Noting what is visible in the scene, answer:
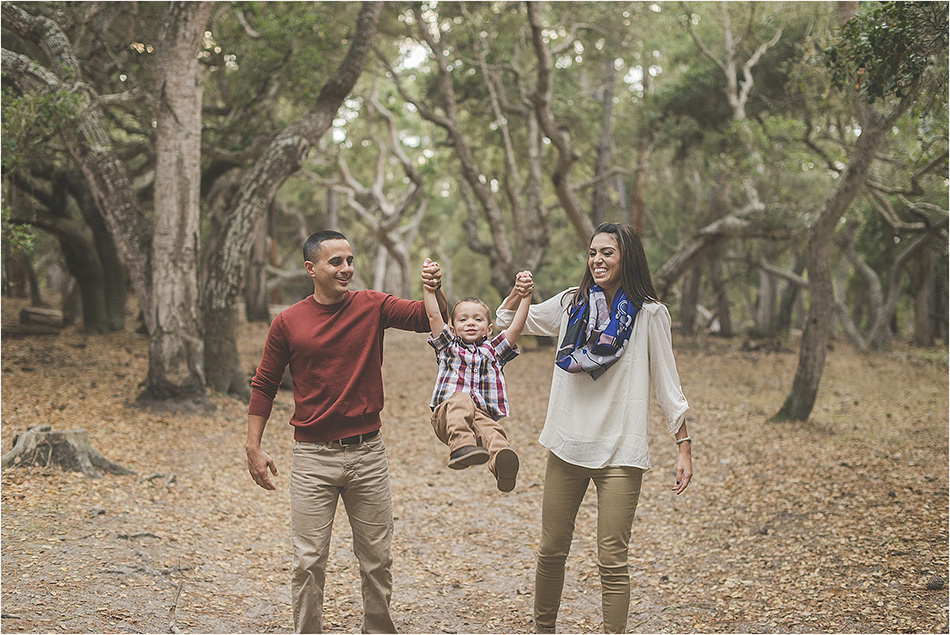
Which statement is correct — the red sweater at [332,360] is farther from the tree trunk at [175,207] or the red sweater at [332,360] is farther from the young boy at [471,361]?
the tree trunk at [175,207]

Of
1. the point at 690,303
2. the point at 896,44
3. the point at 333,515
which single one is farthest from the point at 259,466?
the point at 690,303

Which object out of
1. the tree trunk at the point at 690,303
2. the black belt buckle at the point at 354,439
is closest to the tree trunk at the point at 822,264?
the black belt buckle at the point at 354,439

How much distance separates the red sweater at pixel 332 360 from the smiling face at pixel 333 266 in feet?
0.40

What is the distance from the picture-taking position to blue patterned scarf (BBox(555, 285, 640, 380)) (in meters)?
3.39

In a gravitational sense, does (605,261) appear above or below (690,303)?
below

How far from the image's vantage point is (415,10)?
53.8ft

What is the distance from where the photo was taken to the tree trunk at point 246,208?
33.6 ft

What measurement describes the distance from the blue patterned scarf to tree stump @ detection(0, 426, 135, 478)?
16.3 ft

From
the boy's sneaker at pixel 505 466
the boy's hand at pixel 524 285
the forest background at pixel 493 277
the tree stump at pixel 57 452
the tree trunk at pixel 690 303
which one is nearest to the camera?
the boy's sneaker at pixel 505 466

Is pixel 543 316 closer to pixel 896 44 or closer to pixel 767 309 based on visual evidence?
pixel 896 44

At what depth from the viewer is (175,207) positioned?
9281 mm

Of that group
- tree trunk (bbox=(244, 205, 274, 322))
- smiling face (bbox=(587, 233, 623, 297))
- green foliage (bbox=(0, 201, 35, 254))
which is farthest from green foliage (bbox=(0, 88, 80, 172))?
tree trunk (bbox=(244, 205, 274, 322))

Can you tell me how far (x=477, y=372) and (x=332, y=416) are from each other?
28.4 inches

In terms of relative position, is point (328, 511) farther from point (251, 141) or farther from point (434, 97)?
point (434, 97)
